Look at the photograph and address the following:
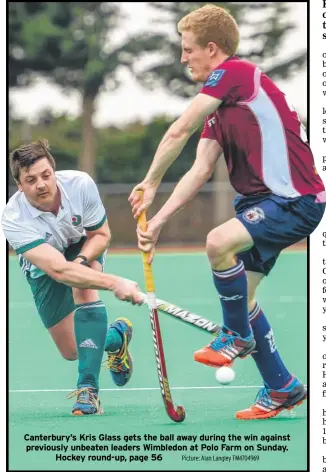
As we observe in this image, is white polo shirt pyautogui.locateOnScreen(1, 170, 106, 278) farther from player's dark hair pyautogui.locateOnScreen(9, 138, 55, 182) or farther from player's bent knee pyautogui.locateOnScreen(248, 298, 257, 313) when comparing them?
player's bent knee pyautogui.locateOnScreen(248, 298, 257, 313)

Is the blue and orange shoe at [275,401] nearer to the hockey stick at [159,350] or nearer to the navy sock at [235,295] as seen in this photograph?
the hockey stick at [159,350]

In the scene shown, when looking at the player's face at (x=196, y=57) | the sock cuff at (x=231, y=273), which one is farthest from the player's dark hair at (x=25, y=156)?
the sock cuff at (x=231, y=273)

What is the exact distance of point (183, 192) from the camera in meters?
5.71

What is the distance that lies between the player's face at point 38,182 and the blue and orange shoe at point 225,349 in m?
1.34

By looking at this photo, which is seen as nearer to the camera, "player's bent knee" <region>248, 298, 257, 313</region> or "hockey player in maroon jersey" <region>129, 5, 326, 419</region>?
"hockey player in maroon jersey" <region>129, 5, 326, 419</region>

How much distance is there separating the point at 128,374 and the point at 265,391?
1.06 metres

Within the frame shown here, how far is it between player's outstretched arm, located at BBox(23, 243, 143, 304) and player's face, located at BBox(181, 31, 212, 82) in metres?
1.14

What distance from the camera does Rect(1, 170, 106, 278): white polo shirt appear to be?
6.06m

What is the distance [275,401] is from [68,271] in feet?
4.45

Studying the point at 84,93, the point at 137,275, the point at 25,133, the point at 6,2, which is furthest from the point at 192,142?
the point at 6,2

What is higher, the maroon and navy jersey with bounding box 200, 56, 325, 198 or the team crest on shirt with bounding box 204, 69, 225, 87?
the team crest on shirt with bounding box 204, 69, 225, 87

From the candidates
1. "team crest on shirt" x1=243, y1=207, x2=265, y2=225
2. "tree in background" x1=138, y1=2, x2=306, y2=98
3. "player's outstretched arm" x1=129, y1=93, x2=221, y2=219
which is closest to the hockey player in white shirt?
"player's outstretched arm" x1=129, y1=93, x2=221, y2=219

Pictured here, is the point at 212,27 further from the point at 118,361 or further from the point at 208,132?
the point at 118,361

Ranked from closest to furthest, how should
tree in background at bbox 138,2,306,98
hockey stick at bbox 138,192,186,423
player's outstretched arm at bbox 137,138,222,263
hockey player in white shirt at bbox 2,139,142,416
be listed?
1. player's outstretched arm at bbox 137,138,222,263
2. hockey stick at bbox 138,192,186,423
3. hockey player in white shirt at bbox 2,139,142,416
4. tree in background at bbox 138,2,306,98
